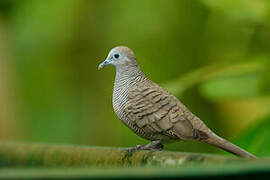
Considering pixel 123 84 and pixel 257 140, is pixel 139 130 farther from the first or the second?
pixel 257 140

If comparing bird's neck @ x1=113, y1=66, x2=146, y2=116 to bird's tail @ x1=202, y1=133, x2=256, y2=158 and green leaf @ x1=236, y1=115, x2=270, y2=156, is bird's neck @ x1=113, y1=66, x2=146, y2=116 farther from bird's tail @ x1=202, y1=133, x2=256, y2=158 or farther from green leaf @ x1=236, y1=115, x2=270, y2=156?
green leaf @ x1=236, y1=115, x2=270, y2=156

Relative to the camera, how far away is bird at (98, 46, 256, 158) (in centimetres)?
294

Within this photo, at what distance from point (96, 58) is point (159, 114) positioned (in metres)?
3.69

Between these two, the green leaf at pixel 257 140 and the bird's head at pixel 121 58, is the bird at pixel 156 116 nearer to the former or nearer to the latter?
the bird's head at pixel 121 58

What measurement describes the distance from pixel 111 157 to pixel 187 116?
114 cm

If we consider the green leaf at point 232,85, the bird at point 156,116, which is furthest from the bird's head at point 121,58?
Result: the green leaf at point 232,85

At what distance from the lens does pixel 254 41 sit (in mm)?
5629

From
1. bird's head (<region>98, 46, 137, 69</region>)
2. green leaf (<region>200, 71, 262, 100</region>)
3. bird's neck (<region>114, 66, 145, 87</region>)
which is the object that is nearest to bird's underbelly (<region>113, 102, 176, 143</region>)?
bird's neck (<region>114, 66, 145, 87</region>)

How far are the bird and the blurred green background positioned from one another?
7.50 ft

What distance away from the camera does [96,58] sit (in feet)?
21.8

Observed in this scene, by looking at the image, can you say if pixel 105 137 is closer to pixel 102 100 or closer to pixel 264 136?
pixel 102 100

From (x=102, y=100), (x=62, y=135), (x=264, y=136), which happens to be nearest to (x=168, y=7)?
(x=102, y=100)

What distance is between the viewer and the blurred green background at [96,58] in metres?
6.04

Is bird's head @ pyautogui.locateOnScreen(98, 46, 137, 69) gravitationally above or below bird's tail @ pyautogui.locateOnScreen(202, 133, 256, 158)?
above
